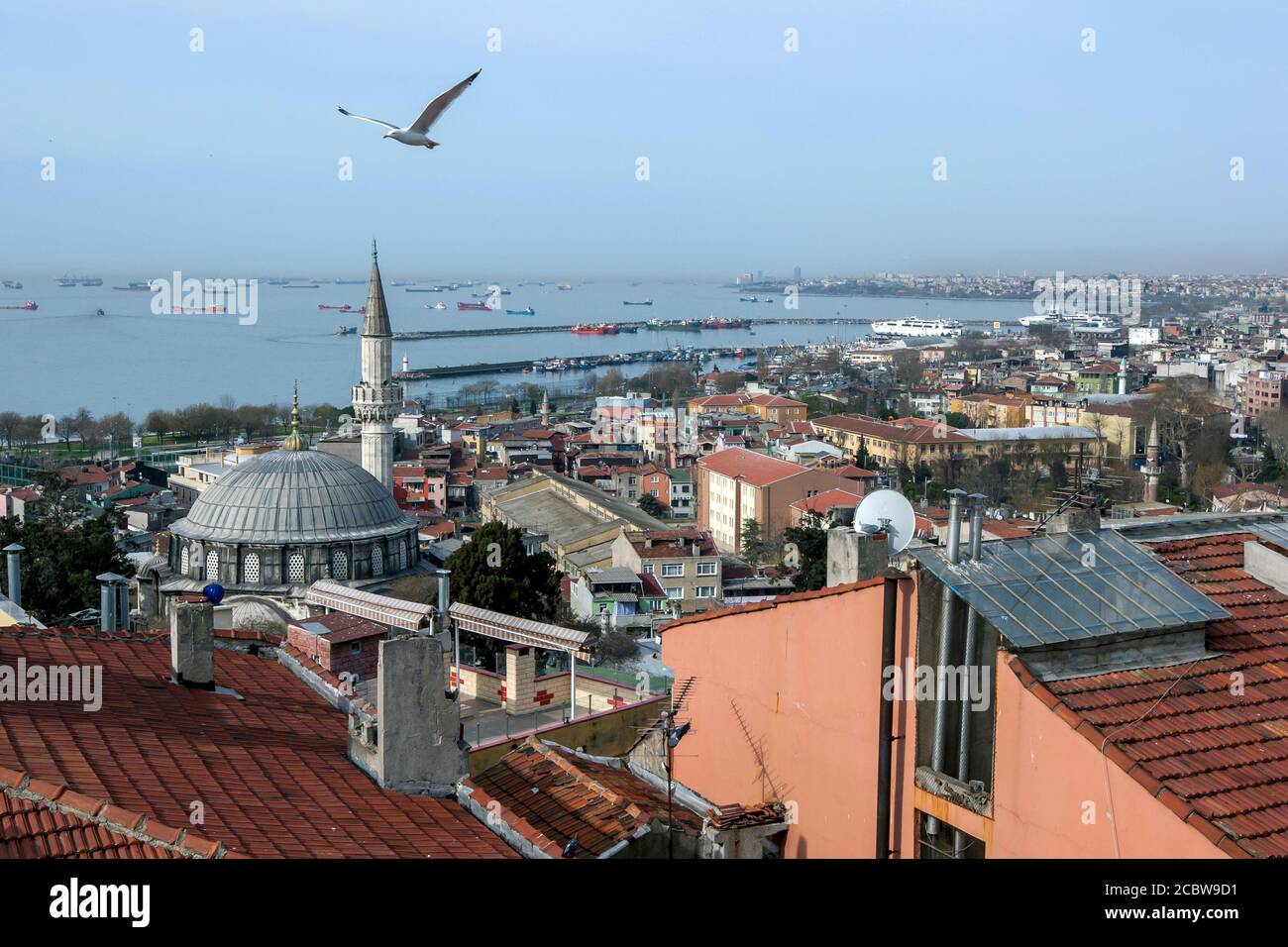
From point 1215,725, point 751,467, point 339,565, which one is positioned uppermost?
point 1215,725

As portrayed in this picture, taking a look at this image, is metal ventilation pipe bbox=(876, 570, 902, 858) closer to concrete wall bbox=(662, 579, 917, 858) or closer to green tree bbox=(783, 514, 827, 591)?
concrete wall bbox=(662, 579, 917, 858)

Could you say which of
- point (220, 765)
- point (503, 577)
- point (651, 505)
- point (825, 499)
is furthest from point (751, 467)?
point (220, 765)

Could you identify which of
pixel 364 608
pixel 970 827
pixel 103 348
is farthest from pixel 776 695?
pixel 103 348

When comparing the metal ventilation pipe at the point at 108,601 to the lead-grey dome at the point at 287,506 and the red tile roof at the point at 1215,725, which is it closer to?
the red tile roof at the point at 1215,725

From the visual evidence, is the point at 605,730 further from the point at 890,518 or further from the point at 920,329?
the point at 920,329

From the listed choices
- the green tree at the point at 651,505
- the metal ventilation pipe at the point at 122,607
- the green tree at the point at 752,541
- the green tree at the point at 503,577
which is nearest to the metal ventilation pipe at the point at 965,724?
the metal ventilation pipe at the point at 122,607

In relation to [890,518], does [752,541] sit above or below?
below

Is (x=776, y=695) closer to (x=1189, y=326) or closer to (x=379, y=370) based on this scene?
(x=379, y=370)
